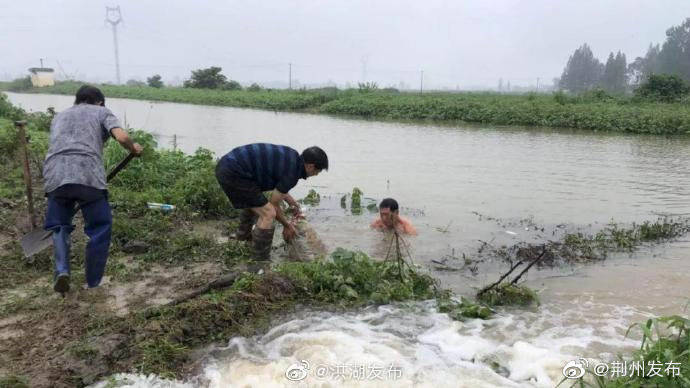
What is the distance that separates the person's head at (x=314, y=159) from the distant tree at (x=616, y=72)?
7186 cm

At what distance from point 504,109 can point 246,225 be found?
2279 centimetres

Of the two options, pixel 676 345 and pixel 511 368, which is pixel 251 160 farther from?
pixel 676 345

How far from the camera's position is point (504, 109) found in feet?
86.1

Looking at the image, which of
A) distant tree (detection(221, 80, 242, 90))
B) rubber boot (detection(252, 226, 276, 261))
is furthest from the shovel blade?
distant tree (detection(221, 80, 242, 90))

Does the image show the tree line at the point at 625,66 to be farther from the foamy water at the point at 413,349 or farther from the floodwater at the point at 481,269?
the foamy water at the point at 413,349

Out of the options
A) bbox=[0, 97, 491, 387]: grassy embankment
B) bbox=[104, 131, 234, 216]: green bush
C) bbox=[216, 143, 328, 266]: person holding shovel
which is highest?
bbox=[216, 143, 328, 266]: person holding shovel

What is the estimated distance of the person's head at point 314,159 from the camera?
4930mm

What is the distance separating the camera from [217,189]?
281 inches

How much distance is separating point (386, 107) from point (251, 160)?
88.0 ft

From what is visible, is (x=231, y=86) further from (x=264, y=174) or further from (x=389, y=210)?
(x=264, y=174)

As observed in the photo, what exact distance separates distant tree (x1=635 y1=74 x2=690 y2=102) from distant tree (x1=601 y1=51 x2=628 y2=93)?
1584 inches

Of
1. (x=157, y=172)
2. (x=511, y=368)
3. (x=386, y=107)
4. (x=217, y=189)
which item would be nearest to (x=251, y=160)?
(x=217, y=189)

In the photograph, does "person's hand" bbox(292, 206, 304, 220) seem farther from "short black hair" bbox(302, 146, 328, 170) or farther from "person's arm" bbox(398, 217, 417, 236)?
"person's arm" bbox(398, 217, 417, 236)

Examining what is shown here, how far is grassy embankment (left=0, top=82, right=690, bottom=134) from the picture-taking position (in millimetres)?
22391
